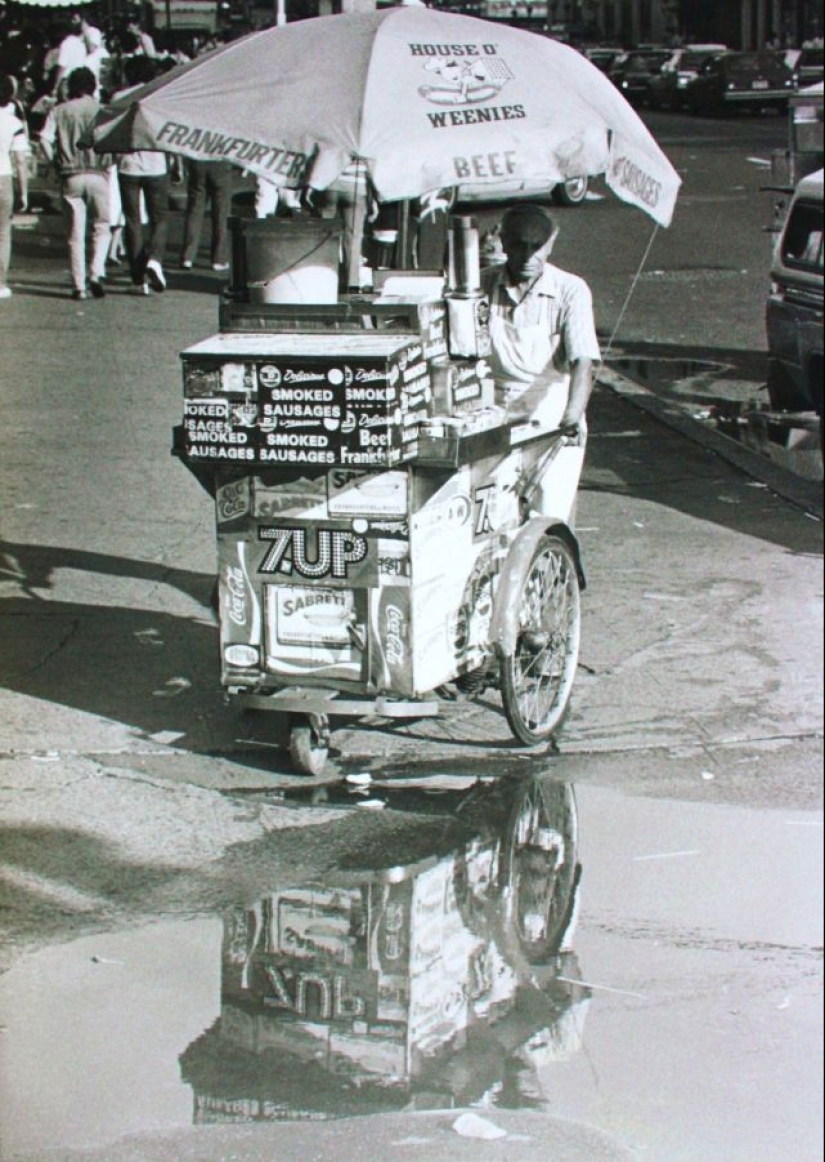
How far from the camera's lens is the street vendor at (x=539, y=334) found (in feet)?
21.5

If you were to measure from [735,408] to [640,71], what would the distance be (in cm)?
2393

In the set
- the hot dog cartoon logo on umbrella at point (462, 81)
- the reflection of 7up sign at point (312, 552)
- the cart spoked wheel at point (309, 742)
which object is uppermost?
the hot dog cartoon logo on umbrella at point (462, 81)

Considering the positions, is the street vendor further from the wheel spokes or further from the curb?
the curb

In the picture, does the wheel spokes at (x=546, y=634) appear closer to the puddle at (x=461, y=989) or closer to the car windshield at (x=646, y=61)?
the puddle at (x=461, y=989)

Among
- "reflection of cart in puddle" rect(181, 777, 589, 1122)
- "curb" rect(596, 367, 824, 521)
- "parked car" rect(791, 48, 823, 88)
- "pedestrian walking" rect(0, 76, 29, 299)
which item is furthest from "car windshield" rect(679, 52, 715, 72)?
"reflection of cart in puddle" rect(181, 777, 589, 1122)

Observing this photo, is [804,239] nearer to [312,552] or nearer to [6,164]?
[312,552]

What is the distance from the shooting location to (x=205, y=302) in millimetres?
16781

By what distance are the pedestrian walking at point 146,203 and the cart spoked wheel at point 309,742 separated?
1070cm

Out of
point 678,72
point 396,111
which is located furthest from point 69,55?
point 678,72

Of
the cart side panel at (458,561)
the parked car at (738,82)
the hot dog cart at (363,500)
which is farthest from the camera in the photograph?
the parked car at (738,82)

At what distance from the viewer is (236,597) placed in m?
6.01

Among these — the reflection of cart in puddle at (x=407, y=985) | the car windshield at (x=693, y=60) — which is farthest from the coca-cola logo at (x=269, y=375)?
the car windshield at (x=693, y=60)

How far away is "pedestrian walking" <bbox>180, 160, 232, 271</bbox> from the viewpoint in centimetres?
1731

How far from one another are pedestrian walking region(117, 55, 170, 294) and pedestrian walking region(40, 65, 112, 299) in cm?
41
